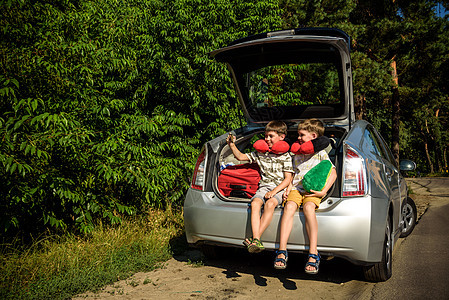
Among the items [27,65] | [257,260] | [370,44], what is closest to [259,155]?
[257,260]

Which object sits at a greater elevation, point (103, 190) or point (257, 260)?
point (103, 190)

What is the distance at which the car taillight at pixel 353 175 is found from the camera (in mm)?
3641

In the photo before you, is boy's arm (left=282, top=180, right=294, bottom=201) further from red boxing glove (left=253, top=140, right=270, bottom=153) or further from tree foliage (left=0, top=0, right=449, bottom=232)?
tree foliage (left=0, top=0, right=449, bottom=232)

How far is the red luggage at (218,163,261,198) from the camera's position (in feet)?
14.1

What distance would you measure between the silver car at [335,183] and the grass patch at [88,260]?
0.79 m

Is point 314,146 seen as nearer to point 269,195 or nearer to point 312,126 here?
point 312,126

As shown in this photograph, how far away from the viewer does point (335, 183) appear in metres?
3.81

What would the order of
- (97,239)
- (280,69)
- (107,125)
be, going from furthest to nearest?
1. (280,69)
2. (107,125)
3. (97,239)

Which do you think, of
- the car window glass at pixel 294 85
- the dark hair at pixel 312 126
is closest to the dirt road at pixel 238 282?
the dark hair at pixel 312 126

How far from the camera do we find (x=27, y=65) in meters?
4.58

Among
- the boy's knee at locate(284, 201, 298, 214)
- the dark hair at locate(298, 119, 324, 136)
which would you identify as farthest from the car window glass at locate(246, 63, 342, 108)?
the boy's knee at locate(284, 201, 298, 214)

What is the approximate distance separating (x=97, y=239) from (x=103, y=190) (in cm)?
Result: 81

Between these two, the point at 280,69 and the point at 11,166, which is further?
the point at 280,69

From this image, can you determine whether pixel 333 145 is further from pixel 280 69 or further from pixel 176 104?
pixel 176 104
